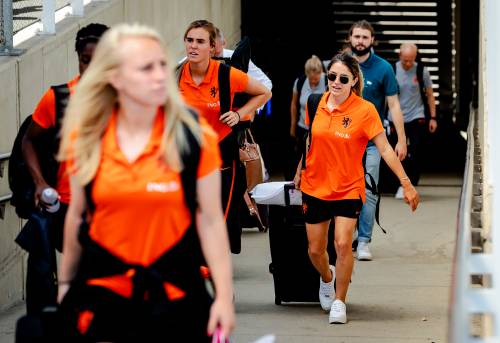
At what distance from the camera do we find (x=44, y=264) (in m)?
6.20

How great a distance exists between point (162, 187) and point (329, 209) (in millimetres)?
4718

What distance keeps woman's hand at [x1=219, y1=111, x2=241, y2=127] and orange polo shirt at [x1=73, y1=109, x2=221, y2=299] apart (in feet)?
14.5

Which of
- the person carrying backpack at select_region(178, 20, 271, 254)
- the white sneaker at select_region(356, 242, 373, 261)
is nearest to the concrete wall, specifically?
the person carrying backpack at select_region(178, 20, 271, 254)

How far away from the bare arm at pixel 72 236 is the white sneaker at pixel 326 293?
4903 millimetres

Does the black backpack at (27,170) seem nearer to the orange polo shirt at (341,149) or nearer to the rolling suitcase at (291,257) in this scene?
the orange polo shirt at (341,149)

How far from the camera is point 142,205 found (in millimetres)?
4426

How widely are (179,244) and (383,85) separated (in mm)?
7510

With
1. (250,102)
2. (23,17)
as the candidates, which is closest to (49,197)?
(250,102)

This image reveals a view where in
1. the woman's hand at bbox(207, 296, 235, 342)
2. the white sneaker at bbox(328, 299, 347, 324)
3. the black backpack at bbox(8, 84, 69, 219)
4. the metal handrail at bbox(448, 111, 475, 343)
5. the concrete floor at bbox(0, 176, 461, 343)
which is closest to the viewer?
the metal handrail at bbox(448, 111, 475, 343)

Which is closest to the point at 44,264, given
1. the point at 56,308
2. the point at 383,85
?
the point at 56,308

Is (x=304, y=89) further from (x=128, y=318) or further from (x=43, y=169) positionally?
(x=128, y=318)

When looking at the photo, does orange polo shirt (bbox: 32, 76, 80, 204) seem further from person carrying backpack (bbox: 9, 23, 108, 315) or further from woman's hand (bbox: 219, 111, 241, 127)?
woman's hand (bbox: 219, 111, 241, 127)

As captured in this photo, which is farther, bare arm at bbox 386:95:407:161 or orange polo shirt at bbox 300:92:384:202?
bare arm at bbox 386:95:407:161

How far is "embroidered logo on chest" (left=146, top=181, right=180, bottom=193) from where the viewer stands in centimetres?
442
